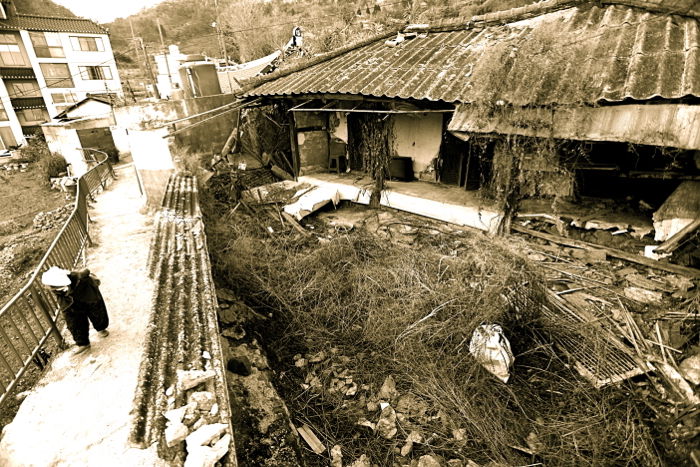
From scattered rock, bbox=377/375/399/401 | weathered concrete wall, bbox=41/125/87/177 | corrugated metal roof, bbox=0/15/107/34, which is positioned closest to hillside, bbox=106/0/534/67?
corrugated metal roof, bbox=0/15/107/34

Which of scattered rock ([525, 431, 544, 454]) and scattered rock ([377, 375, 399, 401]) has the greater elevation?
scattered rock ([377, 375, 399, 401])

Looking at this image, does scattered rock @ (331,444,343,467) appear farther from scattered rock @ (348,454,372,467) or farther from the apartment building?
the apartment building

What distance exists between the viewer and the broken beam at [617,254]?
6.09 metres

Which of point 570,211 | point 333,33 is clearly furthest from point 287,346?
point 333,33

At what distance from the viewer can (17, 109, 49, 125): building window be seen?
1228 inches

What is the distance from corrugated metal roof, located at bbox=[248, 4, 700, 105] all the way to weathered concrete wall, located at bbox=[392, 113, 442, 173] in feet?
5.46

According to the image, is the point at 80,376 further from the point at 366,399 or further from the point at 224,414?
the point at 366,399

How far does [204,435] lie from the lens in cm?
318

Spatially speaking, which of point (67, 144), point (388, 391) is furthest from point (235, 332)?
point (67, 144)

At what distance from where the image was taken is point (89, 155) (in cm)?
1828

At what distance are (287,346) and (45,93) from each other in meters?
39.7

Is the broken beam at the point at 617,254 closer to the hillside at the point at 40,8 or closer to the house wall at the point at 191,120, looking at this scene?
the house wall at the point at 191,120

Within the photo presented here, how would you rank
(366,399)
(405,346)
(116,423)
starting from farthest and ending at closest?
(405,346) < (366,399) < (116,423)

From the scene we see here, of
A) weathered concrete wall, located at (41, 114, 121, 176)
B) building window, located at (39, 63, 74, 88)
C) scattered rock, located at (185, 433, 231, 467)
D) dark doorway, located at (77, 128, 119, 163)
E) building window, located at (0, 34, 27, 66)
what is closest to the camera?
scattered rock, located at (185, 433, 231, 467)
